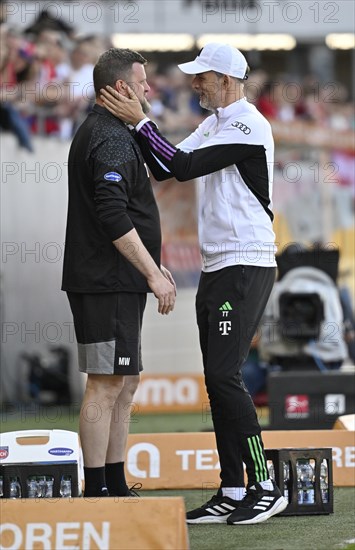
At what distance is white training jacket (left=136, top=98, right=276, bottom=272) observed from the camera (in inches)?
199

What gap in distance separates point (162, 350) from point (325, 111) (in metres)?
9.87

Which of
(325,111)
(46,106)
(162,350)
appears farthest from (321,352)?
(325,111)

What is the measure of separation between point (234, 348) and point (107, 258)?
0.68 meters

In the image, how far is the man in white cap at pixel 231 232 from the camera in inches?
200

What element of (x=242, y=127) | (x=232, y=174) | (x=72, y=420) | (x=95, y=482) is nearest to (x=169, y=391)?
(x=72, y=420)

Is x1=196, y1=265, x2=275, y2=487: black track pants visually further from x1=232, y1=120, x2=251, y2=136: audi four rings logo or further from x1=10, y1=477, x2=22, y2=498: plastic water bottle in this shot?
x1=10, y1=477, x2=22, y2=498: plastic water bottle

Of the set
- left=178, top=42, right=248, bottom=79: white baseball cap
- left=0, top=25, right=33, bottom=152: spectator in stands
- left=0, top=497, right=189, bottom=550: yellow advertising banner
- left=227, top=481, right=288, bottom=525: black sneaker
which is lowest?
left=227, top=481, right=288, bottom=525: black sneaker

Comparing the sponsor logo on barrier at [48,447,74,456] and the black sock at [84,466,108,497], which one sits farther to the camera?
the sponsor logo on barrier at [48,447,74,456]

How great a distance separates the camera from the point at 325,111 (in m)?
20.9

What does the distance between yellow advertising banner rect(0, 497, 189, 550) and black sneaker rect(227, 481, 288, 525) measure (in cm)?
107

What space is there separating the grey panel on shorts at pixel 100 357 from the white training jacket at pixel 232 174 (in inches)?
23.4

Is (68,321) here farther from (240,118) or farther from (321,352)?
(240,118)

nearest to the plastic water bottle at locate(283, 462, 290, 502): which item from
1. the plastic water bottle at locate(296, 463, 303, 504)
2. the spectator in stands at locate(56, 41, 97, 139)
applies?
the plastic water bottle at locate(296, 463, 303, 504)

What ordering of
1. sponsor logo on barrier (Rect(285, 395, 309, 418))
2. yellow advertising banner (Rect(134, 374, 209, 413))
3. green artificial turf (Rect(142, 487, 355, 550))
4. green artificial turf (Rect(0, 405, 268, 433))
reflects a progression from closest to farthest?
green artificial turf (Rect(142, 487, 355, 550)), sponsor logo on barrier (Rect(285, 395, 309, 418)), green artificial turf (Rect(0, 405, 268, 433)), yellow advertising banner (Rect(134, 374, 209, 413))
